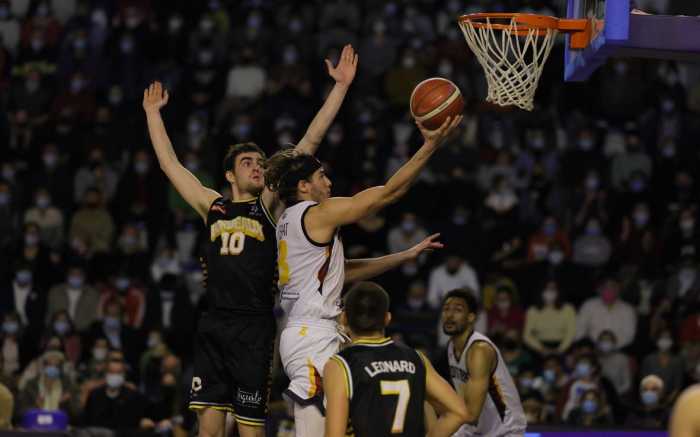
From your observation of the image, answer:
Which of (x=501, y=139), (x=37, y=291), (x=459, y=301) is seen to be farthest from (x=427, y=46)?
(x=459, y=301)

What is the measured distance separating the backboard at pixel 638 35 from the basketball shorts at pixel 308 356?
2.25m

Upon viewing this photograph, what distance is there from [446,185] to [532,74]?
917cm

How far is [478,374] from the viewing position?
9.20 m

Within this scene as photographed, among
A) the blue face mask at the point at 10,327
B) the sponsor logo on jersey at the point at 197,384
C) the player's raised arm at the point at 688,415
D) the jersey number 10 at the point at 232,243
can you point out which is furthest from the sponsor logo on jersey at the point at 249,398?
the blue face mask at the point at 10,327

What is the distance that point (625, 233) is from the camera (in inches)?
687

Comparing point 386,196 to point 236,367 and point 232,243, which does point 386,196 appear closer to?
point 232,243

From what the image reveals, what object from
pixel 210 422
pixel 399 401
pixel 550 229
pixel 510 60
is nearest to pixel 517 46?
pixel 510 60

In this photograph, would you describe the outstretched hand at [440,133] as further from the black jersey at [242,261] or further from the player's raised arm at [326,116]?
the black jersey at [242,261]

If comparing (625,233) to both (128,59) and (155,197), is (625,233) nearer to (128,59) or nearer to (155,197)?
(155,197)

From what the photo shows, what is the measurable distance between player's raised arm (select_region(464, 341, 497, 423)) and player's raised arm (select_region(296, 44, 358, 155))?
1.76 meters

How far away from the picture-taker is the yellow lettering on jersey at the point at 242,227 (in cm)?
848

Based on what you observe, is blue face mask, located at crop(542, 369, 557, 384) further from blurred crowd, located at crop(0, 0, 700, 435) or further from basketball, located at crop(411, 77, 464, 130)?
basketball, located at crop(411, 77, 464, 130)

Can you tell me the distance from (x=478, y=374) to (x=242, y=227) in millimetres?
1899

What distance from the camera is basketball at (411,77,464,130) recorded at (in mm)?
7945
